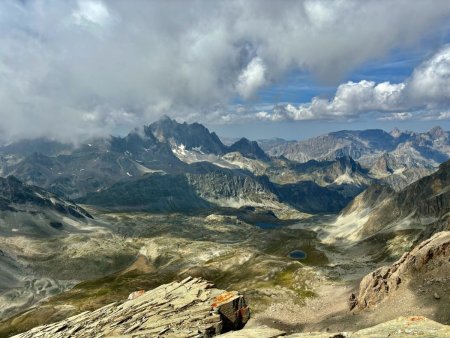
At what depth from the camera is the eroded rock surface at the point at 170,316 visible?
6262cm

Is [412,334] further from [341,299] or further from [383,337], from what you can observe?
[341,299]

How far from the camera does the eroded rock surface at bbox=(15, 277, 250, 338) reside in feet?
205

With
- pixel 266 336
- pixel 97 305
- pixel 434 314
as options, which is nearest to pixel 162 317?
pixel 266 336

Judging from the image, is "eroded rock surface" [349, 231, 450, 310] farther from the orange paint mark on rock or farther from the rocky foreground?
the orange paint mark on rock

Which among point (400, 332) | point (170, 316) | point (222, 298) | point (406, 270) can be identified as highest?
point (400, 332)

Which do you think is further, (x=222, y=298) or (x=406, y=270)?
(x=406, y=270)

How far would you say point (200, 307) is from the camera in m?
69.2

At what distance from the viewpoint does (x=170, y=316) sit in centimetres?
6731

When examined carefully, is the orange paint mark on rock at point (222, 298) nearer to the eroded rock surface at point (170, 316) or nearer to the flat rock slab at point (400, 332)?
the eroded rock surface at point (170, 316)

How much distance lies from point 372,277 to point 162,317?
5652 cm

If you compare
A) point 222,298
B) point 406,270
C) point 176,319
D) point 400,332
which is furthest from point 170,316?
point 406,270

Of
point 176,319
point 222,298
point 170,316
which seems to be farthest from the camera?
point 222,298

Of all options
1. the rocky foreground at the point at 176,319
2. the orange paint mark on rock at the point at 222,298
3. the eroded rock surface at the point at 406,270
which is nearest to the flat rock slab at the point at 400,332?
the rocky foreground at the point at 176,319

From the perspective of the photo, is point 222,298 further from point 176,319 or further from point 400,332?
point 400,332
